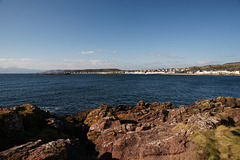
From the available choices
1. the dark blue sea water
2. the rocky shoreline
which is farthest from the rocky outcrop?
the dark blue sea water

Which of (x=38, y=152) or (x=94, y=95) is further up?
(x=38, y=152)

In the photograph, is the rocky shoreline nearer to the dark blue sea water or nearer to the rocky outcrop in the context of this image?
the rocky outcrop

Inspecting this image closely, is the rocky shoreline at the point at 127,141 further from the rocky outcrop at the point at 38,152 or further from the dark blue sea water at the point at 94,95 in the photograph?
the dark blue sea water at the point at 94,95

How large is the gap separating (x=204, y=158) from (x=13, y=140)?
15940 millimetres

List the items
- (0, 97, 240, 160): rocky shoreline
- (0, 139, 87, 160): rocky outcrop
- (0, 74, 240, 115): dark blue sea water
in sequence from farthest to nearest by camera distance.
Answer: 1. (0, 74, 240, 115): dark blue sea water
2. (0, 97, 240, 160): rocky shoreline
3. (0, 139, 87, 160): rocky outcrop

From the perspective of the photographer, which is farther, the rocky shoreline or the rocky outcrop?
the rocky shoreline

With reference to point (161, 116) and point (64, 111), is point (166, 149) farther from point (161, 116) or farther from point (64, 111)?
point (64, 111)

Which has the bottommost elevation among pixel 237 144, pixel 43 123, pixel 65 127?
pixel 65 127

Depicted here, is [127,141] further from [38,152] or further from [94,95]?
[94,95]

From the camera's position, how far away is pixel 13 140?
Answer: 10992 mm

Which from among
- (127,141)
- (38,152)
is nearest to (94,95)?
(127,141)

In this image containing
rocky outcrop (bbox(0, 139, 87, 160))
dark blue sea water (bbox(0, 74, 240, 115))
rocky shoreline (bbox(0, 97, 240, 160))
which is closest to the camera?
rocky outcrop (bbox(0, 139, 87, 160))

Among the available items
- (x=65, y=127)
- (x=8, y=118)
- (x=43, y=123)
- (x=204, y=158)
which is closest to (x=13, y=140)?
(x=8, y=118)

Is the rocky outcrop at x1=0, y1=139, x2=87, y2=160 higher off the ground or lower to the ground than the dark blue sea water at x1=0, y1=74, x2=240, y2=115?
higher
